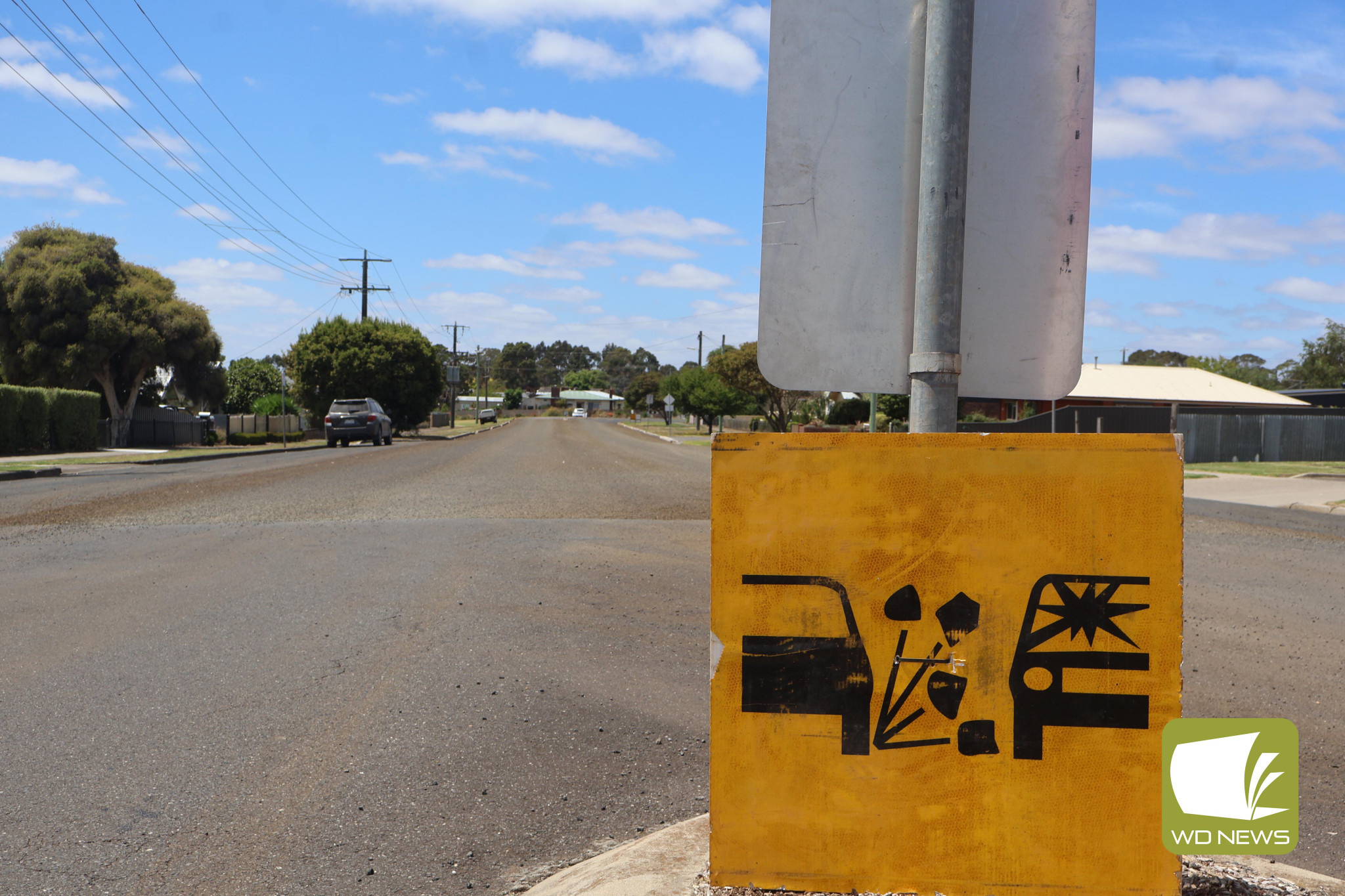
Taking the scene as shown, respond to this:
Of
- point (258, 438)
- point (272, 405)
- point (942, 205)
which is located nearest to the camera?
point (942, 205)

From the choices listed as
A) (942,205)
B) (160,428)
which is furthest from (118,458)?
(942,205)

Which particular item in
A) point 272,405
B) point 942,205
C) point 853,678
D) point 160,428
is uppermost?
point 942,205

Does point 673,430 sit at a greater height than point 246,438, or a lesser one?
greater

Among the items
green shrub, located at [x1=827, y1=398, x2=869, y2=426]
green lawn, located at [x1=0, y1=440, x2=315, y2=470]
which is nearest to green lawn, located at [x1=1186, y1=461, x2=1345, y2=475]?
green shrub, located at [x1=827, y1=398, x2=869, y2=426]

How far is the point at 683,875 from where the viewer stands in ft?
8.70

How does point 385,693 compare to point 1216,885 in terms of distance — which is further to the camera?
point 385,693

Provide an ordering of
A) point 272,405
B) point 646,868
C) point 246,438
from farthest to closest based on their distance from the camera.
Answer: point 272,405 → point 246,438 → point 646,868

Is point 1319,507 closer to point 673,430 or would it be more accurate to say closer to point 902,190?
point 902,190

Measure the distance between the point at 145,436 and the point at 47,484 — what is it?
21782 millimetres

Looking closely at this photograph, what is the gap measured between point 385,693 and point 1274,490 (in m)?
20.3

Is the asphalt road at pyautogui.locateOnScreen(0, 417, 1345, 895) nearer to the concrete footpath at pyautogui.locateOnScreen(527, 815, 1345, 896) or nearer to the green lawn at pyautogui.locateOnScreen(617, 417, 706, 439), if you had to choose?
the concrete footpath at pyautogui.locateOnScreen(527, 815, 1345, 896)

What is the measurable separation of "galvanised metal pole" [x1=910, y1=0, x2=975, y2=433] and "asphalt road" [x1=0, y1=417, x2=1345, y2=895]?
2048mm

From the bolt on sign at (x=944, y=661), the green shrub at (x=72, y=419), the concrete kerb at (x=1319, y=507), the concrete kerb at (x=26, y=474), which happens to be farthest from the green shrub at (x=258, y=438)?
the bolt on sign at (x=944, y=661)

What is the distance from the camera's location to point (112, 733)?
438cm
